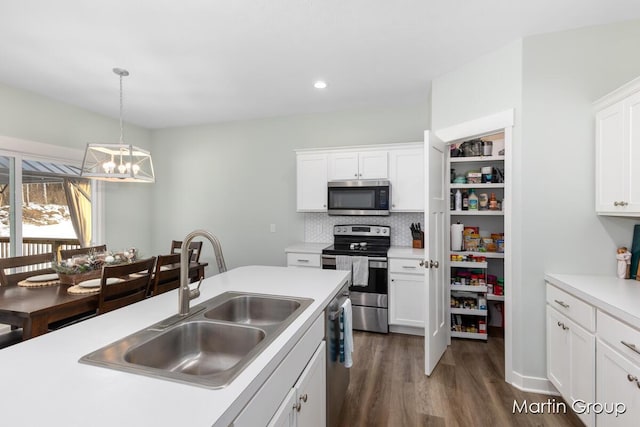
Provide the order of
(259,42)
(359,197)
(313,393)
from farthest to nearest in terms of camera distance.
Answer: (359,197) < (259,42) < (313,393)

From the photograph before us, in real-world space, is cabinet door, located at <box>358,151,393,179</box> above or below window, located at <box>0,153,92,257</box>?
above

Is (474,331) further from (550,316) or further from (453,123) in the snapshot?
(453,123)

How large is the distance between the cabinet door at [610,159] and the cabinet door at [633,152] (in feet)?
0.10

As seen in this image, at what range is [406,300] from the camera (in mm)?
3285

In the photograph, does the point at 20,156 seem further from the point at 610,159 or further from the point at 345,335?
the point at 610,159

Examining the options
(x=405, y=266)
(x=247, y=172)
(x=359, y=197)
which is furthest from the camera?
(x=247, y=172)

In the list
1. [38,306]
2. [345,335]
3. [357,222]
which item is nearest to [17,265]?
[38,306]

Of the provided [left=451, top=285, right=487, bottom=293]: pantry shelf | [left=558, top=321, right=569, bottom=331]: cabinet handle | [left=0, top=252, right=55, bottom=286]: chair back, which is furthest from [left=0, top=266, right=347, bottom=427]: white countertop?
[left=451, top=285, right=487, bottom=293]: pantry shelf

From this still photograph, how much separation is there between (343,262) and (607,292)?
216 centimetres

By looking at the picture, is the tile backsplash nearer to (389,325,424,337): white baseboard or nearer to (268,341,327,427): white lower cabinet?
(389,325,424,337): white baseboard

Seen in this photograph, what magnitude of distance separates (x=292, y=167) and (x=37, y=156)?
288 cm

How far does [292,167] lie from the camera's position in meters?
4.31

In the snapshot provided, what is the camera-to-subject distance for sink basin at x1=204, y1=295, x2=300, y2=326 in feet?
5.21

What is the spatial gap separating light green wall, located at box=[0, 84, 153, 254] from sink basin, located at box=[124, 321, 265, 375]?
349 cm
